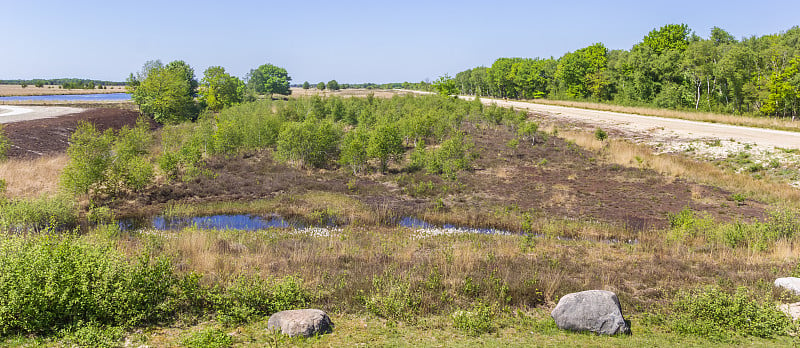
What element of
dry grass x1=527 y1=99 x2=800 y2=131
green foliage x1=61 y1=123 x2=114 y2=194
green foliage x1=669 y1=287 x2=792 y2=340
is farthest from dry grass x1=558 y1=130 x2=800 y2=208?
green foliage x1=61 y1=123 x2=114 y2=194

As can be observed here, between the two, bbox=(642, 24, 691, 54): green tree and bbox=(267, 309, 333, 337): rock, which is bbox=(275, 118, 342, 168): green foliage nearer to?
bbox=(267, 309, 333, 337): rock

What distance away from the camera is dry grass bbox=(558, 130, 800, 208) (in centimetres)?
2272

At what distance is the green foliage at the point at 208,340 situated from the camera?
793cm

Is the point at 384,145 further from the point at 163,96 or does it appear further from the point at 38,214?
the point at 163,96

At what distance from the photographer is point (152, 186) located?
1004 inches

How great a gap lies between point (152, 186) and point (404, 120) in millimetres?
23344

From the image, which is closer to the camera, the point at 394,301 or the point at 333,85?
the point at 394,301

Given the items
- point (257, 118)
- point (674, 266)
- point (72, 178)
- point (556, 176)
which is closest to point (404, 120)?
point (257, 118)

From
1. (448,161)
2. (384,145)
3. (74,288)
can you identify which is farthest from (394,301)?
(384,145)

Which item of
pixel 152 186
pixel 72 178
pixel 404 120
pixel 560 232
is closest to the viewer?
pixel 560 232

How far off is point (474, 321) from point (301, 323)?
3641 mm

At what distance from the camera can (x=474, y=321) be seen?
367 inches

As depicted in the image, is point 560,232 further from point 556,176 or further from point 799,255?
point 556,176

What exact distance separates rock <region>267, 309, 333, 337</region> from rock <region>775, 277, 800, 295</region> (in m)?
11.5
